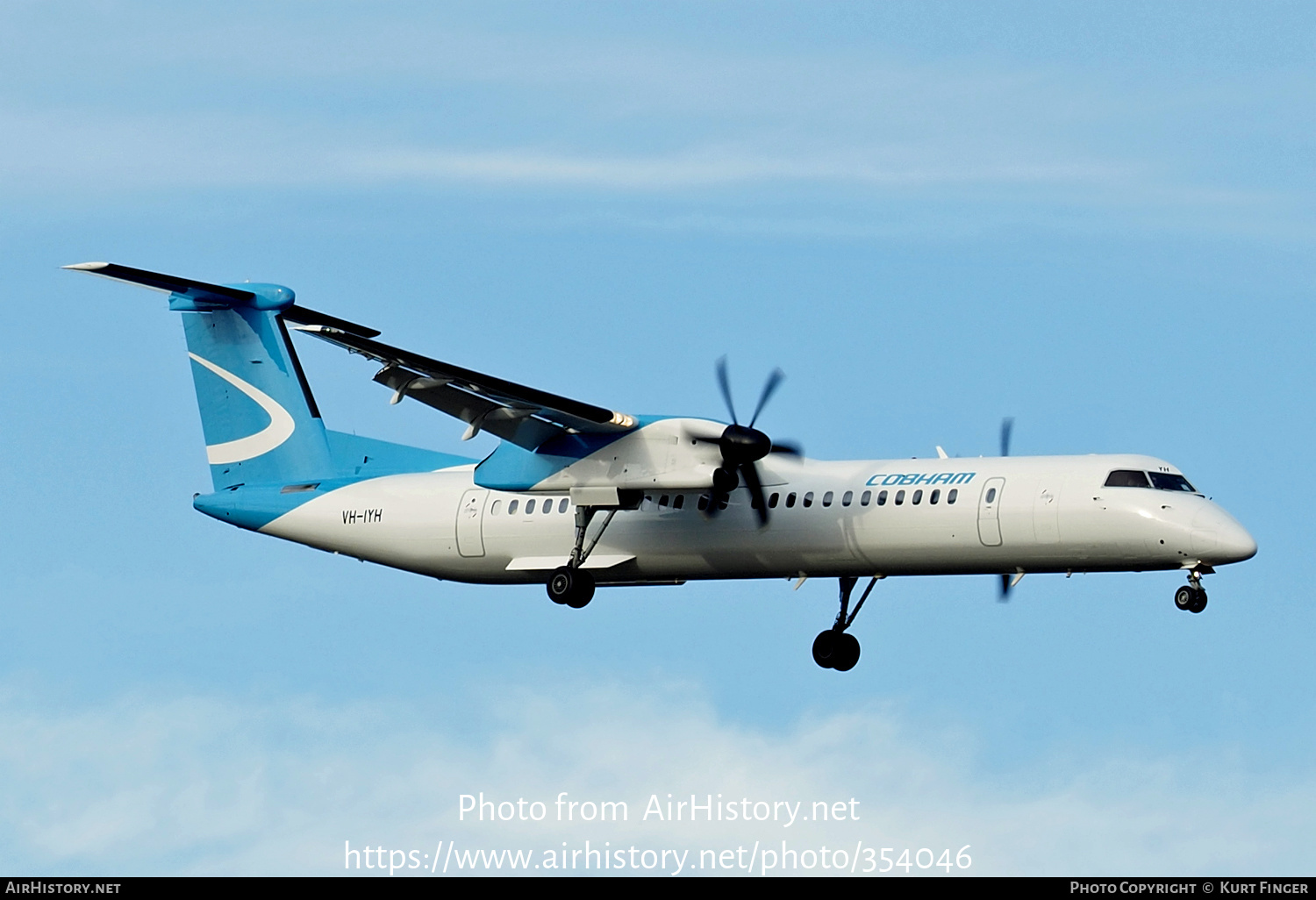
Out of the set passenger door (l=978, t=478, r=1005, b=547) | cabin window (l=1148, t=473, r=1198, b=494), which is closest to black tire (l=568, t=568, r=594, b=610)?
passenger door (l=978, t=478, r=1005, b=547)

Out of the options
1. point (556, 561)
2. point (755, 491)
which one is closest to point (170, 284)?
point (556, 561)

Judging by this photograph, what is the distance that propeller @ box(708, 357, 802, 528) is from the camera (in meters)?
25.4

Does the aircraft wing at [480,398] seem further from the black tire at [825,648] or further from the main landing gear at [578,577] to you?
the black tire at [825,648]

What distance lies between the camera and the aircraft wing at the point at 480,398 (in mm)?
24641

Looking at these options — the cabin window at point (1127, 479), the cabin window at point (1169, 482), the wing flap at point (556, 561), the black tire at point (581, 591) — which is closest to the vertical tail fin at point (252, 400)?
the wing flap at point (556, 561)

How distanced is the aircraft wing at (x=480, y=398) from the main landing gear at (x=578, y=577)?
1205mm

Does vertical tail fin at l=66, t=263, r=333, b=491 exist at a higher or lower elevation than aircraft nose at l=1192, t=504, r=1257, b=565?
higher

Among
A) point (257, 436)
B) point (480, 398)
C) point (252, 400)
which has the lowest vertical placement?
point (480, 398)

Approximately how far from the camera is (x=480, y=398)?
26.1 m

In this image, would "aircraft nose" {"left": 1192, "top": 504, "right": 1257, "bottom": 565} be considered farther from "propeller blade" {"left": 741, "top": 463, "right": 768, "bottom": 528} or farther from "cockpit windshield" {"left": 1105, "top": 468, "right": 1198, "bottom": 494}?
"propeller blade" {"left": 741, "top": 463, "right": 768, "bottom": 528}

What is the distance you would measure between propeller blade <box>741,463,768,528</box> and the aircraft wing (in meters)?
1.62

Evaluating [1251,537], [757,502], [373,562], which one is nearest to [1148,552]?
[1251,537]

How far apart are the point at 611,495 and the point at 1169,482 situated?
7.12 metres

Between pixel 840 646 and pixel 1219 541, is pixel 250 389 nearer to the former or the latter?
pixel 840 646
